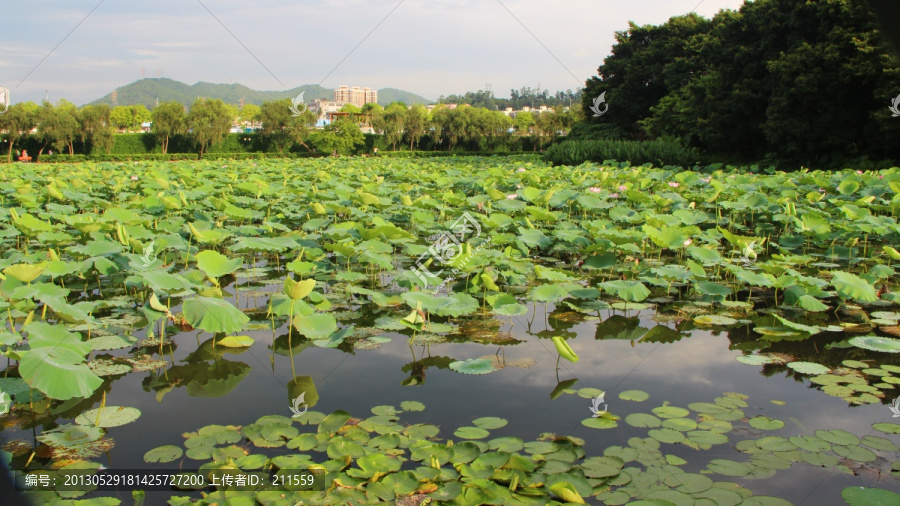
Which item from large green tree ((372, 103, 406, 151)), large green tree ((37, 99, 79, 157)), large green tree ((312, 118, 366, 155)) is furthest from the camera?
large green tree ((372, 103, 406, 151))

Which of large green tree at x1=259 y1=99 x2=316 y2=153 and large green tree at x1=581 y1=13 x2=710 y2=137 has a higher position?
large green tree at x1=581 y1=13 x2=710 y2=137

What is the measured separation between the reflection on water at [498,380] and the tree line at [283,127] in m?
20.4

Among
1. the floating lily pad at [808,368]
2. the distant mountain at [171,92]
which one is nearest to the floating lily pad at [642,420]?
the floating lily pad at [808,368]

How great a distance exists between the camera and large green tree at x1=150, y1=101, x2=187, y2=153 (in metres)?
24.7

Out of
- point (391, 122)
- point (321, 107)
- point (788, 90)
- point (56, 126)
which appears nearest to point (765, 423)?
point (788, 90)

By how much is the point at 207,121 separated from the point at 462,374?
25.1m

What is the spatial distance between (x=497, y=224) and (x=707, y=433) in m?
2.36

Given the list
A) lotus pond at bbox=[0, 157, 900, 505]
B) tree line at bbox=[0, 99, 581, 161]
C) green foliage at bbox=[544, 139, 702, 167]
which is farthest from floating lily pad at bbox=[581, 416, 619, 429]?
tree line at bbox=[0, 99, 581, 161]

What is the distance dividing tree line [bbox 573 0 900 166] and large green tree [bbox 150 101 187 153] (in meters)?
17.6

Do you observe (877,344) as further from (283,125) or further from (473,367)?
(283,125)

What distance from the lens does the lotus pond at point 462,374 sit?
1593 millimetres

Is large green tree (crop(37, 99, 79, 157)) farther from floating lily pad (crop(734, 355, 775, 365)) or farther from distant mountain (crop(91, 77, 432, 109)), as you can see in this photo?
distant mountain (crop(91, 77, 432, 109))

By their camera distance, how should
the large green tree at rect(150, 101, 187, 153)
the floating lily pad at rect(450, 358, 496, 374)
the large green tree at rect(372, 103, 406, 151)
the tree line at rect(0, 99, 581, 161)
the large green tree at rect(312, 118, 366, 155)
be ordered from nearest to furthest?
the floating lily pad at rect(450, 358, 496, 374)
the tree line at rect(0, 99, 581, 161)
the large green tree at rect(150, 101, 187, 153)
the large green tree at rect(312, 118, 366, 155)
the large green tree at rect(372, 103, 406, 151)

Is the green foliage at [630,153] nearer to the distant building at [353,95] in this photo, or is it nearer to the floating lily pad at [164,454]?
the floating lily pad at [164,454]
